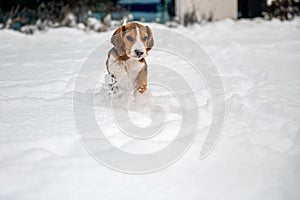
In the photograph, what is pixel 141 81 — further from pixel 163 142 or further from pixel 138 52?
pixel 163 142

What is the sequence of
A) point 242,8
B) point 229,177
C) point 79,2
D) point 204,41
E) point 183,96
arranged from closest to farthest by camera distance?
1. point 229,177
2. point 183,96
3. point 204,41
4. point 79,2
5. point 242,8

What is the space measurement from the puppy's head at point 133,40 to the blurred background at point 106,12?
5287 mm

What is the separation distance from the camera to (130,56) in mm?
2551

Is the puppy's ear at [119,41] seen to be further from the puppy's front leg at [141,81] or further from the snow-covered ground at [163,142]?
the snow-covered ground at [163,142]

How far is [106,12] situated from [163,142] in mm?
6859

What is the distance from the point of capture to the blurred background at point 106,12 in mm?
7754

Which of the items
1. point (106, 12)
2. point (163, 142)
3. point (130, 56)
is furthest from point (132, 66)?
point (106, 12)

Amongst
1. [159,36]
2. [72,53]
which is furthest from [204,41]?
[72,53]

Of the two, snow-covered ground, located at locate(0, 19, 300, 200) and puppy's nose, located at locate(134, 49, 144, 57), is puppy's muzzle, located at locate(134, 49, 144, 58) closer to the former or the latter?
puppy's nose, located at locate(134, 49, 144, 57)

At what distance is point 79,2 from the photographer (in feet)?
27.1

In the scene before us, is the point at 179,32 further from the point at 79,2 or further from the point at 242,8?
the point at 242,8

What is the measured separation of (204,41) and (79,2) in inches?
137

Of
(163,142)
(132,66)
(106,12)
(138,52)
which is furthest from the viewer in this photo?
(106,12)

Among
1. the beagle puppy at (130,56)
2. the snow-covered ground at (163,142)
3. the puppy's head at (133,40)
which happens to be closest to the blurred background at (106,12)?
the snow-covered ground at (163,142)
